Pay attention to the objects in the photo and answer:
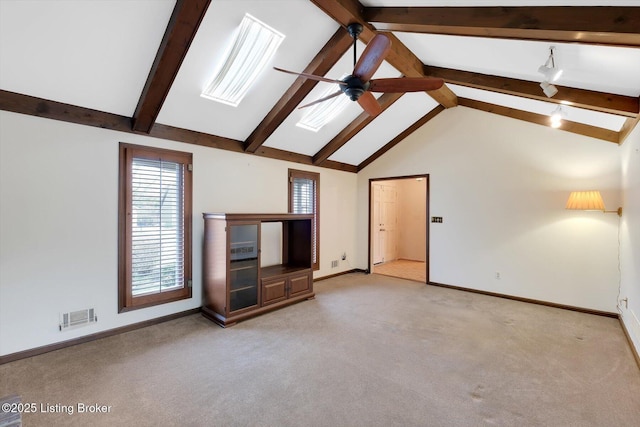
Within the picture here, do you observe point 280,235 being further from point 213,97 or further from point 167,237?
point 213,97

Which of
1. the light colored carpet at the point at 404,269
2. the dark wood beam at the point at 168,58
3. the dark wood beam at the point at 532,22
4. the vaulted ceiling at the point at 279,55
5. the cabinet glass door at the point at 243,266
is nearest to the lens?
the dark wood beam at the point at 532,22

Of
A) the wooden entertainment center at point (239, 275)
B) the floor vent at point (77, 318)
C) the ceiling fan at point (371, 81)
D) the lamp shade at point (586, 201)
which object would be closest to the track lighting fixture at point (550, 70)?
the ceiling fan at point (371, 81)

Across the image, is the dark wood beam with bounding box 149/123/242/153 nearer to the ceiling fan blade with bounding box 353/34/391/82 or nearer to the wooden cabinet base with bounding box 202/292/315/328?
the wooden cabinet base with bounding box 202/292/315/328

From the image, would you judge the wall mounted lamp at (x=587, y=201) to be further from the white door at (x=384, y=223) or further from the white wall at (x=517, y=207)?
the white door at (x=384, y=223)

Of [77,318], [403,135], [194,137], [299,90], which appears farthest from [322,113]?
[77,318]

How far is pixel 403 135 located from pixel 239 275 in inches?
172

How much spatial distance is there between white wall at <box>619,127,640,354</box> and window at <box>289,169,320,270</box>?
4.22 metres

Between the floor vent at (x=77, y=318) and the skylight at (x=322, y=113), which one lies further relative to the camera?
the skylight at (x=322, y=113)

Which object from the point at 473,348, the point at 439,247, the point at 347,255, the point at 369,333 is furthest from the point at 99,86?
the point at 439,247

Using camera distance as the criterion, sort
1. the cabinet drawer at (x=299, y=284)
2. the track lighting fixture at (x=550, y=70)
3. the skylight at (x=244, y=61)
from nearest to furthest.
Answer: the track lighting fixture at (x=550, y=70), the skylight at (x=244, y=61), the cabinet drawer at (x=299, y=284)

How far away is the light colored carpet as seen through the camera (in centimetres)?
617

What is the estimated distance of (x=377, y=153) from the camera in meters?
6.32

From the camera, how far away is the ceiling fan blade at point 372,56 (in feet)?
6.79

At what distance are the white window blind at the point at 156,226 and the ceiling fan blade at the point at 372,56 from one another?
8.90ft
